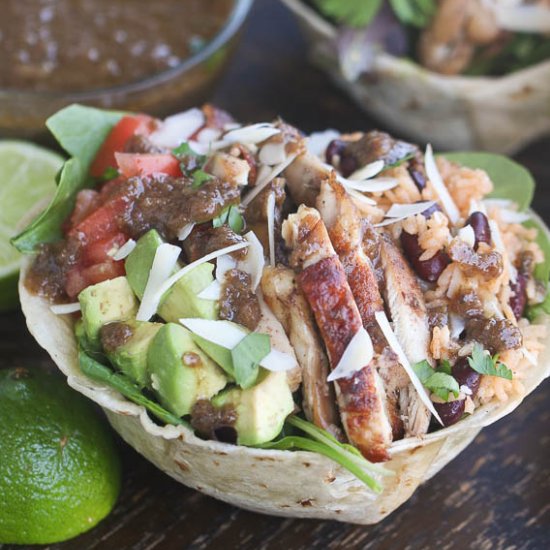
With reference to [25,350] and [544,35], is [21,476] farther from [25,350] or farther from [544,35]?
[544,35]

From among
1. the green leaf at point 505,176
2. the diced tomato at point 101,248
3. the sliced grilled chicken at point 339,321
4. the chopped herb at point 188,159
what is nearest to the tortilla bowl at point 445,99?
the green leaf at point 505,176

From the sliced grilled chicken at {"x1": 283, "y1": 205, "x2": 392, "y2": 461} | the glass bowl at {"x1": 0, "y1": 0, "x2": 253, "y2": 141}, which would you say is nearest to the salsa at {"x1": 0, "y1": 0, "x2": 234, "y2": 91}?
the glass bowl at {"x1": 0, "y1": 0, "x2": 253, "y2": 141}

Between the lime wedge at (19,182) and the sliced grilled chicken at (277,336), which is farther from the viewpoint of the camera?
the lime wedge at (19,182)

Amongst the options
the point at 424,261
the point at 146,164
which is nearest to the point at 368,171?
the point at 424,261

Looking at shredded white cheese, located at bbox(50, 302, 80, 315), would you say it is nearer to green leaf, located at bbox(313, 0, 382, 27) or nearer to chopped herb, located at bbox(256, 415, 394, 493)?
chopped herb, located at bbox(256, 415, 394, 493)

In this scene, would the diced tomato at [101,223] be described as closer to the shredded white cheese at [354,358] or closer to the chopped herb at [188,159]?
the chopped herb at [188,159]

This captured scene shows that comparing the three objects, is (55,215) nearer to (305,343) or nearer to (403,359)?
(305,343)
